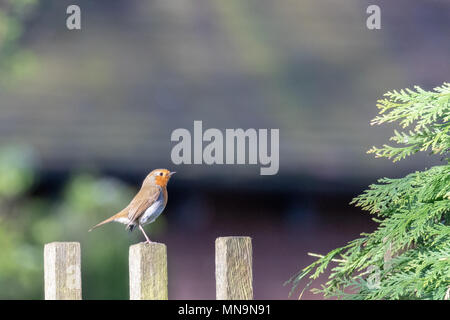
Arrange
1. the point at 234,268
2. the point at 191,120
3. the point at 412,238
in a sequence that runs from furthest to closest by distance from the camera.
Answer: the point at 191,120, the point at 412,238, the point at 234,268

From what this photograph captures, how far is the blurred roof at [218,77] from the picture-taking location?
6582mm

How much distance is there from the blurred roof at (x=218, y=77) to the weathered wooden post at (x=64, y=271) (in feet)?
12.4

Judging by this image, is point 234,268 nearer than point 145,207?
Yes

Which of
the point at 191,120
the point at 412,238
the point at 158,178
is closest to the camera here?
the point at 412,238

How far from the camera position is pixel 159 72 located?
7.29m

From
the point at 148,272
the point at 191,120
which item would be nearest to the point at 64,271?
the point at 148,272

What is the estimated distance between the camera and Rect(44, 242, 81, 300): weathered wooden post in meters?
2.48

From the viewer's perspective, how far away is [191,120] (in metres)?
6.77

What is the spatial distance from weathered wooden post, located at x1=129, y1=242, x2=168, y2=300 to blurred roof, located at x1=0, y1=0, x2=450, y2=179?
382 cm

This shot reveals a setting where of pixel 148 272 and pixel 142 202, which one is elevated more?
pixel 142 202

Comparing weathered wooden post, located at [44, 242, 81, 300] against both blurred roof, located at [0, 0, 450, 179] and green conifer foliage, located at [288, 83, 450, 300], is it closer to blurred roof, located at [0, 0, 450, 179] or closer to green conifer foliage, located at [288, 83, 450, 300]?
green conifer foliage, located at [288, 83, 450, 300]

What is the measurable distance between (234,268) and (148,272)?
0.26m

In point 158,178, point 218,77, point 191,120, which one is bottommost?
point 158,178

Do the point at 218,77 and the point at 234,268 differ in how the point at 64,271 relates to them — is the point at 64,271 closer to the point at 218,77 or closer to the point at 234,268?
the point at 234,268
